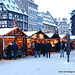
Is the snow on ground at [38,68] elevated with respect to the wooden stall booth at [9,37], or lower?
lower

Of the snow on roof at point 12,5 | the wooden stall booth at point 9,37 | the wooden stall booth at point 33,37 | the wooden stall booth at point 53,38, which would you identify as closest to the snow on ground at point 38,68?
the wooden stall booth at point 9,37

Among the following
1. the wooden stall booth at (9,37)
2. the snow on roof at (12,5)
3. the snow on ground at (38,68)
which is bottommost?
the snow on ground at (38,68)

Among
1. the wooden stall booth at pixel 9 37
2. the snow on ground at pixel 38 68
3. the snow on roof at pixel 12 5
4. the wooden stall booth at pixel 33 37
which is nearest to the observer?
the snow on ground at pixel 38 68

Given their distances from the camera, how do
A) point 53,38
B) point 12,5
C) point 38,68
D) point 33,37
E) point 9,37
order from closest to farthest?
point 38,68, point 9,37, point 33,37, point 53,38, point 12,5

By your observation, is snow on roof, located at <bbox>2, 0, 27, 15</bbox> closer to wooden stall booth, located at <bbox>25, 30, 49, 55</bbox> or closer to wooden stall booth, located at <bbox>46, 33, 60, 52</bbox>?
wooden stall booth, located at <bbox>46, 33, 60, 52</bbox>

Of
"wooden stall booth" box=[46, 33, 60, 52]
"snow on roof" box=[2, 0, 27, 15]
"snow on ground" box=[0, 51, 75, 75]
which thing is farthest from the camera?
"snow on roof" box=[2, 0, 27, 15]

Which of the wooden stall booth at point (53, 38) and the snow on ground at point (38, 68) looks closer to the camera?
the snow on ground at point (38, 68)

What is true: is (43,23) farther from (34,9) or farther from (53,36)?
(53,36)

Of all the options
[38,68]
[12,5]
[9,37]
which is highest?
[12,5]

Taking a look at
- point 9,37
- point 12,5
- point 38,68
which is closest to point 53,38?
point 9,37

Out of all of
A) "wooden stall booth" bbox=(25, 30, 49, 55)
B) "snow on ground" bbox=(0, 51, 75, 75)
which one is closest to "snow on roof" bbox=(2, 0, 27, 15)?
"wooden stall booth" bbox=(25, 30, 49, 55)

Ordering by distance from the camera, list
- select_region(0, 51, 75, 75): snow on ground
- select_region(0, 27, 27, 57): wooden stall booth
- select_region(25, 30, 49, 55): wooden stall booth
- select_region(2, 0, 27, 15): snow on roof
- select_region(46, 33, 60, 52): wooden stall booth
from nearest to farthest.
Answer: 1. select_region(0, 51, 75, 75): snow on ground
2. select_region(0, 27, 27, 57): wooden stall booth
3. select_region(25, 30, 49, 55): wooden stall booth
4. select_region(46, 33, 60, 52): wooden stall booth
5. select_region(2, 0, 27, 15): snow on roof

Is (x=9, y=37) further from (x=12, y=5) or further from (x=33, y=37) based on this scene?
(x=12, y=5)

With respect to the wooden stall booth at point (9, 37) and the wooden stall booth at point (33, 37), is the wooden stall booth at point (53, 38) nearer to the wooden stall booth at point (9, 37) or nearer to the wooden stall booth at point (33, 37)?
the wooden stall booth at point (33, 37)
